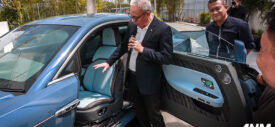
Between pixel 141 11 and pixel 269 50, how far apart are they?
1.28 m

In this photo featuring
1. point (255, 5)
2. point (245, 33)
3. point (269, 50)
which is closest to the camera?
point (269, 50)

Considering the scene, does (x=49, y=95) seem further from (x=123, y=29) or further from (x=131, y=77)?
(x=123, y=29)

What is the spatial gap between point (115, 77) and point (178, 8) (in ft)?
80.2

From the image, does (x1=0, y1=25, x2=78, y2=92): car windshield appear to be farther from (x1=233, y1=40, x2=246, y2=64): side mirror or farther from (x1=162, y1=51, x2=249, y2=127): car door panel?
(x1=233, y1=40, x2=246, y2=64): side mirror

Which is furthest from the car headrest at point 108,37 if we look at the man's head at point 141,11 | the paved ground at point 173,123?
the paved ground at point 173,123

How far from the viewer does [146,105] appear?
2164 millimetres

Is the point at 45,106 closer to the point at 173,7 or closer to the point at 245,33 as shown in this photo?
the point at 245,33

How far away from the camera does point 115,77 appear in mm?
2367

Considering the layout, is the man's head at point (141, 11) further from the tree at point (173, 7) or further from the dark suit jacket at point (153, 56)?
the tree at point (173, 7)

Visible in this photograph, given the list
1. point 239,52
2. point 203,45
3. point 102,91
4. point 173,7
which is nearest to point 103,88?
point 102,91

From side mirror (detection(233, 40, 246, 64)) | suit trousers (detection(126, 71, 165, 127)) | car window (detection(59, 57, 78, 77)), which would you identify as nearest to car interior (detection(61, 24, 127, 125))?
suit trousers (detection(126, 71, 165, 127))

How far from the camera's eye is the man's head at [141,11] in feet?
6.00

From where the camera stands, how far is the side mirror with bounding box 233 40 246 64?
1470 millimetres

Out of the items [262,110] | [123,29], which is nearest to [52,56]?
[123,29]
